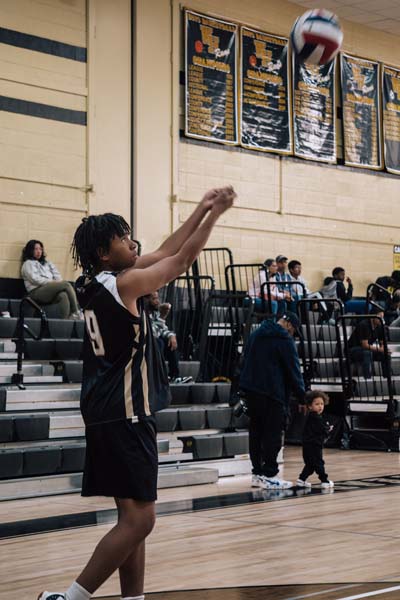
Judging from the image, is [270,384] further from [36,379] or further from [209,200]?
[209,200]

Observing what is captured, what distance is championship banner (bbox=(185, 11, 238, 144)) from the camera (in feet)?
52.9

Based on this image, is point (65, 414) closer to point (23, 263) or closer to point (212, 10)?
point (23, 263)

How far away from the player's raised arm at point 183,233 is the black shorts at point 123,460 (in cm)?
66

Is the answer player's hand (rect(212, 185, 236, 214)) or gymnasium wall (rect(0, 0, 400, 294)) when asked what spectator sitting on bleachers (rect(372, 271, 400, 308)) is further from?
player's hand (rect(212, 185, 236, 214))

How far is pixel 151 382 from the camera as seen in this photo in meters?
4.16

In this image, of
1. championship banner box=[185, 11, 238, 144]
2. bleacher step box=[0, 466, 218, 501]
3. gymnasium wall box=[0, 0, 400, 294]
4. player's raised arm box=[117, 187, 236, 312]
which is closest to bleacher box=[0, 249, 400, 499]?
bleacher step box=[0, 466, 218, 501]

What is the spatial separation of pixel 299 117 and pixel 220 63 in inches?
79.1

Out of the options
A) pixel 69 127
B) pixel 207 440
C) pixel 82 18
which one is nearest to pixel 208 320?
pixel 207 440

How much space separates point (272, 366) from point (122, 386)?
4966mm

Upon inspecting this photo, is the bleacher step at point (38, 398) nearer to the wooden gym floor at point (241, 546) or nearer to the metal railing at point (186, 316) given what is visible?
the wooden gym floor at point (241, 546)

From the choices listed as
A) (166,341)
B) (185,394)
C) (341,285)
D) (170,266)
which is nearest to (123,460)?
(170,266)

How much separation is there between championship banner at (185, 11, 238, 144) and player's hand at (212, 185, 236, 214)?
12396 mm

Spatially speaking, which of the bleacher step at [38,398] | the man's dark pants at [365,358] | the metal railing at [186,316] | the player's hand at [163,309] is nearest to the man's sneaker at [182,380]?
the player's hand at [163,309]

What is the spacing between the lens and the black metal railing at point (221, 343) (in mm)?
12844
